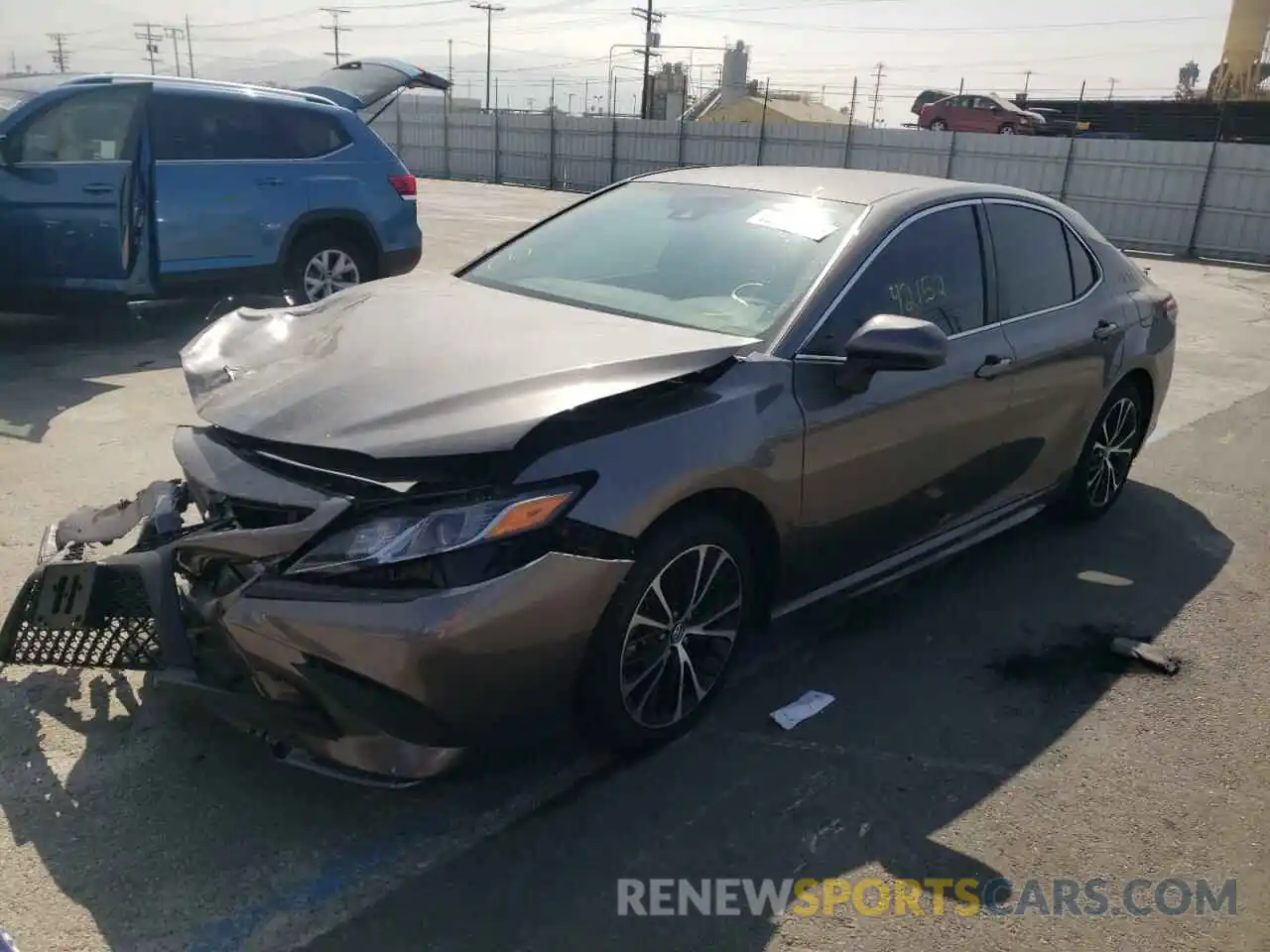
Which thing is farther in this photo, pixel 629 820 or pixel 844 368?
pixel 844 368

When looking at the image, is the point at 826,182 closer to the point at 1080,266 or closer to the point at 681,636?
the point at 1080,266

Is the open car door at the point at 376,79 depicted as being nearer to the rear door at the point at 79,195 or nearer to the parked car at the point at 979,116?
the rear door at the point at 79,195

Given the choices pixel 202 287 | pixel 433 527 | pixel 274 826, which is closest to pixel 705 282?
pixel 433 527

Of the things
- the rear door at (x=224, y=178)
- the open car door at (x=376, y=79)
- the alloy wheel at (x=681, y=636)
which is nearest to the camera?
the alloy wheel at (x=681, y=636)

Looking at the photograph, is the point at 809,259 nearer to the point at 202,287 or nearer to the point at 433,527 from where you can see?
the point at 433,527

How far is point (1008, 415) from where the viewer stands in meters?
4.05

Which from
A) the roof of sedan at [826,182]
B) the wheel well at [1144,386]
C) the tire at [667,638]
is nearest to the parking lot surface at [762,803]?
the tire at [667,638]

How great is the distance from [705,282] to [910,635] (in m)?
1.57

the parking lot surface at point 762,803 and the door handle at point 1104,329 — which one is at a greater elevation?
the door handle at point 1104,329

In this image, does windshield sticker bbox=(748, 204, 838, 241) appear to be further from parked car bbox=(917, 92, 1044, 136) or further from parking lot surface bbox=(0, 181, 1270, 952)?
parked car bbox=(917, 92, 1044, 136)

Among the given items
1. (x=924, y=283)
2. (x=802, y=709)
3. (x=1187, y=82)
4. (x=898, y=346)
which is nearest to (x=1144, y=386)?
(x=924, y=283)

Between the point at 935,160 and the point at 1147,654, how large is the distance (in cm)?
2223

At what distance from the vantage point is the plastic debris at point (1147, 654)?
3775mm

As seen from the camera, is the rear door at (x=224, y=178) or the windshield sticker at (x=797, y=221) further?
the rear door at (x=224, y=178)
